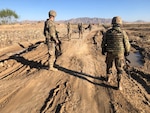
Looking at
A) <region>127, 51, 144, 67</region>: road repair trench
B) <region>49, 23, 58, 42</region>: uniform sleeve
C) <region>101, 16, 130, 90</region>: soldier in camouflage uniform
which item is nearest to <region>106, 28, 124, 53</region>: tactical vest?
<region>101, 16, 130, 90</region>: soldier in camouflage uniform

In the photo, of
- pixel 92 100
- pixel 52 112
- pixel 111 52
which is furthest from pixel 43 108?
pixel 111 52

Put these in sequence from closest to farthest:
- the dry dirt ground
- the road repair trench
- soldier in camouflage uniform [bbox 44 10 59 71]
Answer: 1. the dry dirt ground
2. soldier in camouflage uniform [bbox 44 10 59 71]
3. the road repair trench

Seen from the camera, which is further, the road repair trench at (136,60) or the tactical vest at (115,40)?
the road repair trench at (136,60)

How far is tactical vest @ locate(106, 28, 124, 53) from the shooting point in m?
6.43

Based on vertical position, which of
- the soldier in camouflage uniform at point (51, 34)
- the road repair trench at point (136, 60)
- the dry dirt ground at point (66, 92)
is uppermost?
the soldier in camouflage uniform at point (51, 34)

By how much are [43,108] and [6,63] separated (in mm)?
5966

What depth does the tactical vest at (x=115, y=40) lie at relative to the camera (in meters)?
6.43

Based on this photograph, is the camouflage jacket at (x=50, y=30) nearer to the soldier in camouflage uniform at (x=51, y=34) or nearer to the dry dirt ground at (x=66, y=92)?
the soldier in camouflage uniform at (x=51, y=34)

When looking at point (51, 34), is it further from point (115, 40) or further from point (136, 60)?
point (136, 60)

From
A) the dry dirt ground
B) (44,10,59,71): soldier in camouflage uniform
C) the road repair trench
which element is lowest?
the road repair trench

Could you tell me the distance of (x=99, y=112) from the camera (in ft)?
17.3

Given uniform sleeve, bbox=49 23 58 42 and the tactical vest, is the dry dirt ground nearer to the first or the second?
the tactical vest

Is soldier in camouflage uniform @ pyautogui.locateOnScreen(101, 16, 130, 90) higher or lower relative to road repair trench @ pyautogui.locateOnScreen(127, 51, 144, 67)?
higher


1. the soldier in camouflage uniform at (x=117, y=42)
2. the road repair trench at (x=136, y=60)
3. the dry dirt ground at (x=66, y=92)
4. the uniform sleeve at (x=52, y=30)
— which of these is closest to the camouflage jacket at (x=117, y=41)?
the soldier in camouflage uniform at (x=117, y=42)
